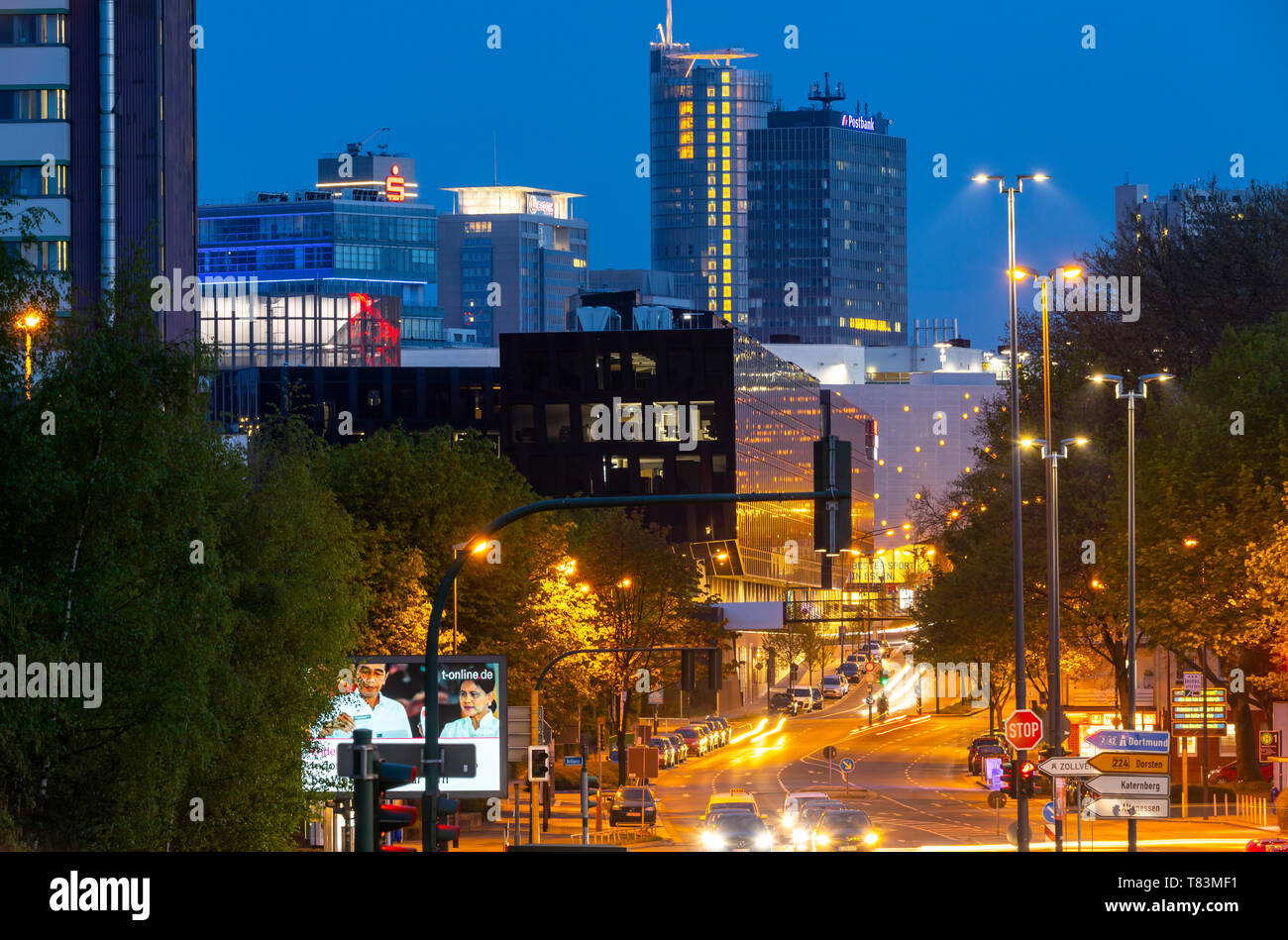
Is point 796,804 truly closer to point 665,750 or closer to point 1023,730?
point 1023,730

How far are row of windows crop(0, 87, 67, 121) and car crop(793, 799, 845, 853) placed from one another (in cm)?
4715

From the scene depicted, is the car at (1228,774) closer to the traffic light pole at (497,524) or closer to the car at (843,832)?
the car at (843,832)

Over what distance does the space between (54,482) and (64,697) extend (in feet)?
9.99

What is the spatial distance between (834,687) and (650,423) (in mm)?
28324

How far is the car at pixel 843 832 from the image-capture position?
4259 cm

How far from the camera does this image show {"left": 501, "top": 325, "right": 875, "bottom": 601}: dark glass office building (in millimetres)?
116375

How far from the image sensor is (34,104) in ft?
237

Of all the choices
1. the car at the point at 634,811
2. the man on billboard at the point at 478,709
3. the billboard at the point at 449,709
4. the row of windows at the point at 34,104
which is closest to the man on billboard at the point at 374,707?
the billboard at the point at 449,709

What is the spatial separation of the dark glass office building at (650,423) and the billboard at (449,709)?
7152 centimetres

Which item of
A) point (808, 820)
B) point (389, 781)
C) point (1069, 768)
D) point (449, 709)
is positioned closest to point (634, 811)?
point (808, 820)
